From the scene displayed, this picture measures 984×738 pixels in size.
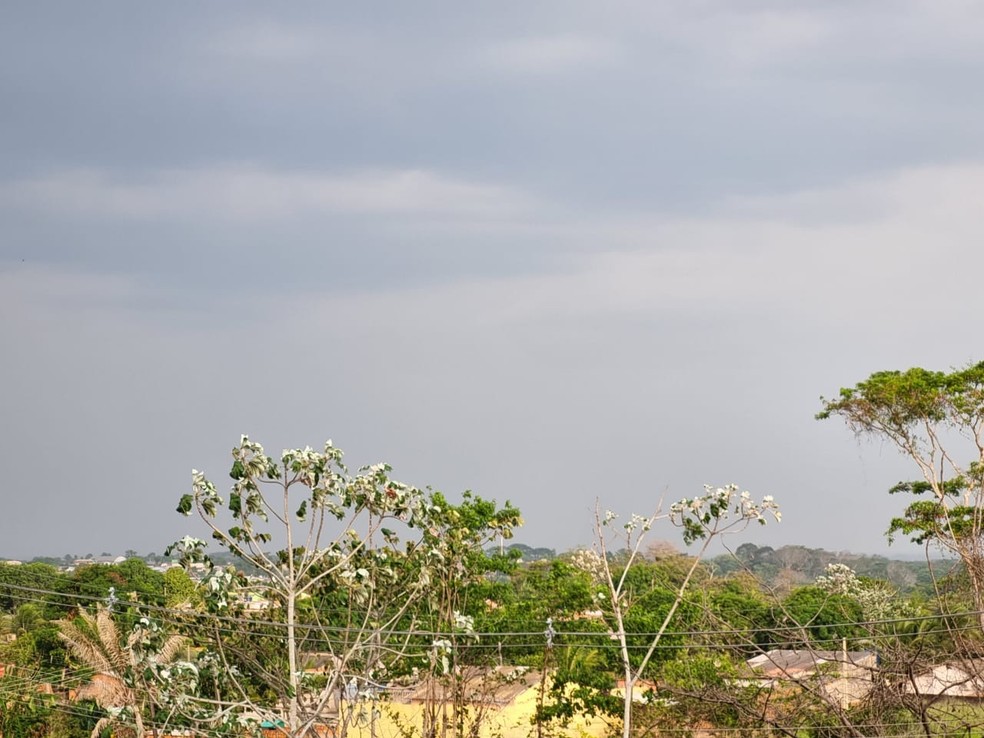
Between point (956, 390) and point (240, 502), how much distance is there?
15.2 meters

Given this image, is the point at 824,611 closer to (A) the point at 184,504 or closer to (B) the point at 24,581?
(A) the point at 184,504

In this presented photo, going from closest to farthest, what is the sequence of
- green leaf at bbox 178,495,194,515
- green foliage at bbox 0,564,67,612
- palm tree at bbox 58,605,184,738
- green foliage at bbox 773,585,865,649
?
green leaf at bbox 178,495,194,515 < palm tree at bbox 58,605,184,738 < green foliage at bbox 773,585,865,649 < green foliage at bbox 0,564,67,612

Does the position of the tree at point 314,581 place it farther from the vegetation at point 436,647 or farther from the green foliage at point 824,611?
the green foliage at point 824,611

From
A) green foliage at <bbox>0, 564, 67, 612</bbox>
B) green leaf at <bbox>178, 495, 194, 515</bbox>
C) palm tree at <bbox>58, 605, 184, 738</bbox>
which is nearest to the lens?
green leaf at <bbox>178, 495, 194, 515</bbox>

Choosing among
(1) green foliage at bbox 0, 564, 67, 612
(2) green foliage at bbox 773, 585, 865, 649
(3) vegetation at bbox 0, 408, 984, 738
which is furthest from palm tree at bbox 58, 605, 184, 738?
(1) green foliage at bbox 0, 564, 67, 612

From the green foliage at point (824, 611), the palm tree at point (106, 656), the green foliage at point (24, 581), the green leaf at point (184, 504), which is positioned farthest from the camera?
the green foliage at point (24, 581)

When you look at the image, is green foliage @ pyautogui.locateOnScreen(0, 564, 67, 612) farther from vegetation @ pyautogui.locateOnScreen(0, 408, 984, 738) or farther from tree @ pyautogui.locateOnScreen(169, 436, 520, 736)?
tree @ pyautogui.locateOnScreen(169, 436, 520, 736)

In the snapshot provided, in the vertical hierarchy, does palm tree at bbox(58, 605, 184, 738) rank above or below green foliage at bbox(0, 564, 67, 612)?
below

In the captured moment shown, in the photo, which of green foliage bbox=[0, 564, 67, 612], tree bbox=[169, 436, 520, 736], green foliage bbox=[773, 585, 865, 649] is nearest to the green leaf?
tree bbox=[169, 436, 520, 736]

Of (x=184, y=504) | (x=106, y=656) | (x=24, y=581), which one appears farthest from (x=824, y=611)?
(x=24, y=581)

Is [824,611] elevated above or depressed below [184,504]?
below

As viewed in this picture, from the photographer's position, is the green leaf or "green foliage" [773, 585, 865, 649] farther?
"green foliage" [773, 585, 865, 649]

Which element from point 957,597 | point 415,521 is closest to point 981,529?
point 957,597

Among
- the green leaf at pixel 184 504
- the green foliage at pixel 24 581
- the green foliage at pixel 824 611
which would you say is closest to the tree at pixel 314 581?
the green leaf at pixel 184 504
